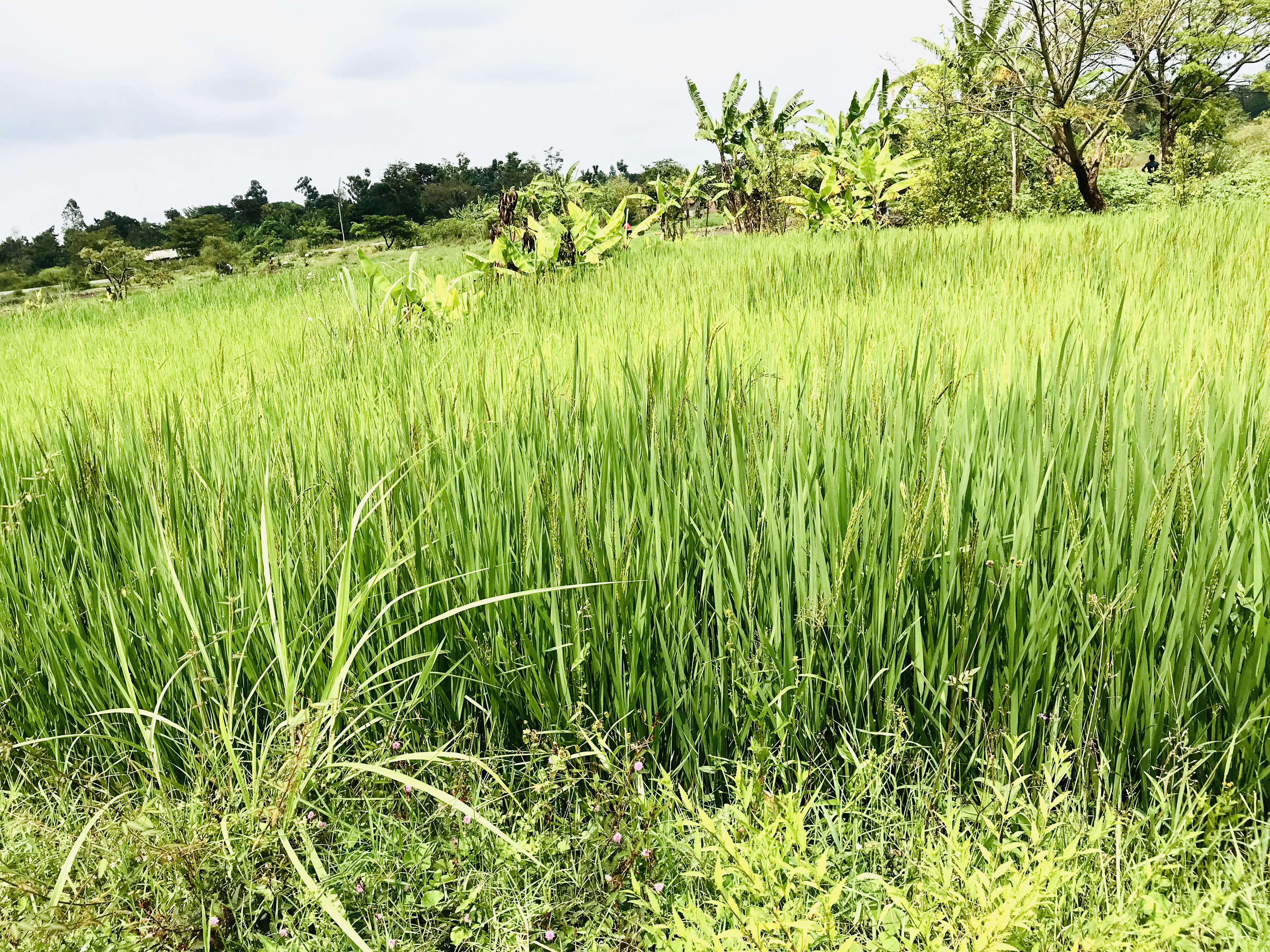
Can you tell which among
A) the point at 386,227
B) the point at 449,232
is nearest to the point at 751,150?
the point at 449,232

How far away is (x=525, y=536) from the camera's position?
1.10 metres

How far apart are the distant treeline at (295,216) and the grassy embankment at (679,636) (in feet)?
119

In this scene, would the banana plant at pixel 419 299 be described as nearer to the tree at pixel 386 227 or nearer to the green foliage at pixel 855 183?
the green foliage at pixel 855 183

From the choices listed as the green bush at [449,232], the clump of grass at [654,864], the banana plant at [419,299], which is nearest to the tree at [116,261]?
the green bush at [449,232]

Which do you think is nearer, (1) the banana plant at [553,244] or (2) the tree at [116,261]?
(1) the banana plant at [553,244]

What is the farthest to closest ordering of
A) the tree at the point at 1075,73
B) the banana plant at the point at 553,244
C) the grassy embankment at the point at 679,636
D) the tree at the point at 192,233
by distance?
the tree at the point at 192,233 < the tree at the point at 1075,73 < the banana plant at the point at 553,244 < the grassy embankment at the point at 679,636

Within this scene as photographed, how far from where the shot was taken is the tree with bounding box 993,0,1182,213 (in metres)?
9.49

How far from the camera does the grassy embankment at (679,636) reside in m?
0.87

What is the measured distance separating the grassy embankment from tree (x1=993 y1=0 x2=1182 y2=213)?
10.3m

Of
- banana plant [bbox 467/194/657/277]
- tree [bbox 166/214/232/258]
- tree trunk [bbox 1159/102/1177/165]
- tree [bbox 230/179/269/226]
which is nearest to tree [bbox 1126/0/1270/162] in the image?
tree trunk [bbox 1159/102/1177/165]

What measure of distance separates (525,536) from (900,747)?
1.96 ft

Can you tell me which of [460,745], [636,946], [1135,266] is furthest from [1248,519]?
[1135,266]

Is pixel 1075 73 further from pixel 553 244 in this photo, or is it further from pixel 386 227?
pixel 386 227

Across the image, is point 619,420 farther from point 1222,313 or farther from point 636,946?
point 1222,313
